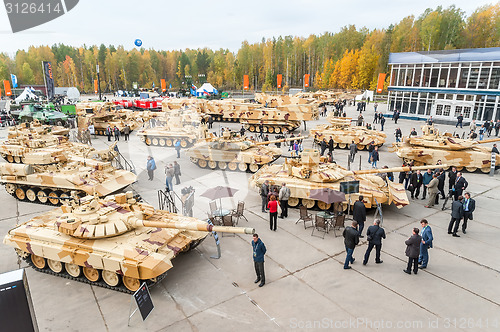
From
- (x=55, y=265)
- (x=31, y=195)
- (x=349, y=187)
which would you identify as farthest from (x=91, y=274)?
(x=349, y=187)

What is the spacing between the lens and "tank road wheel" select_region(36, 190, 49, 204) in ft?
46.5

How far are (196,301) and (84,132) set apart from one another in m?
23.6

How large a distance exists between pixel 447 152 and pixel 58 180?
2019cm

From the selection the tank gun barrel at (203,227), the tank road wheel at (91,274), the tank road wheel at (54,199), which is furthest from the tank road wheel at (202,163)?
the tank road wheel at (91,274)

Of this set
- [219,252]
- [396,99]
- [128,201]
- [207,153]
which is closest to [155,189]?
[207,153]

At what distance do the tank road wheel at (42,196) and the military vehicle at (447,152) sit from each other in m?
18.8

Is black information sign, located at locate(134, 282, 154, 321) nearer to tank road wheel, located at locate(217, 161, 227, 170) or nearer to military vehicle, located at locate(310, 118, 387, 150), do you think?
tank road wheel, located at locate(217, 161, 227, 170)

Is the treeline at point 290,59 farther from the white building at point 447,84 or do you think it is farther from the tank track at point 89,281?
the tank track at point 89,281

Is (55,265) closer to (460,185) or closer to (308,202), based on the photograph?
(308,202)

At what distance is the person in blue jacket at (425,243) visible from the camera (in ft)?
29.0

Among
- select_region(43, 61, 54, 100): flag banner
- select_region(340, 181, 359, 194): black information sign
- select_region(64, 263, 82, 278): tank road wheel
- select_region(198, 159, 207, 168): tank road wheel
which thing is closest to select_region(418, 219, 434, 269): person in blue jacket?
select_region(340, 181, 359, 194): black information sign

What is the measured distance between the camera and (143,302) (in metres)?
7.04

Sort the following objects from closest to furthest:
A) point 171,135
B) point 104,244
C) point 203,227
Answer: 1. point 203,227
2. point 104,244
3. point 171,135

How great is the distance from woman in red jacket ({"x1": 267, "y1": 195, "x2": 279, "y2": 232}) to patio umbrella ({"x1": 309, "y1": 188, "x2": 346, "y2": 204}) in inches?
82.4
